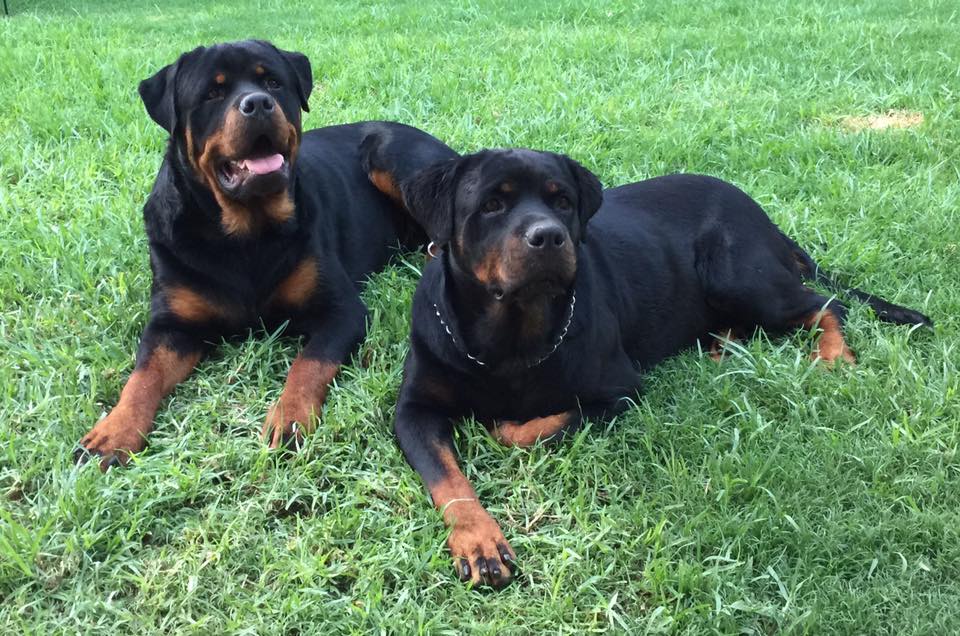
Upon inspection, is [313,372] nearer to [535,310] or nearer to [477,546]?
[535,310]

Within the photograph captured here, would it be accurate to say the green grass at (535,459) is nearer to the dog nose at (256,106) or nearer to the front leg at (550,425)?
the front leg at (550,425)

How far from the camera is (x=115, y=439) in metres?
2.85

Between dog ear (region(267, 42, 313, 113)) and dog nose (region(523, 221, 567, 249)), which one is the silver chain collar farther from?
dog ear (region(267, 42, 313, 113))

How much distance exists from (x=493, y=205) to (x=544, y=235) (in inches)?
11.7

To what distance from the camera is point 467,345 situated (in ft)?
9.76

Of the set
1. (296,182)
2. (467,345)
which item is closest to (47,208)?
(296,182)

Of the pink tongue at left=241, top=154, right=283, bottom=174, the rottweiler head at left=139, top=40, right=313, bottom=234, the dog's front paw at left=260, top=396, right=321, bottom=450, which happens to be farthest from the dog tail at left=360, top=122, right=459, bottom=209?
the dog's front paw at left=260, top=396, right=321, bottom=450

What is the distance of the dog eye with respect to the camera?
2863 mm

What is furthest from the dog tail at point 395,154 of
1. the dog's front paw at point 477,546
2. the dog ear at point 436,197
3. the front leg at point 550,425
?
the dog's front paw at point 477,546

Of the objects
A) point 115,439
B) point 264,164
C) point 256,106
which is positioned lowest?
point 115,439

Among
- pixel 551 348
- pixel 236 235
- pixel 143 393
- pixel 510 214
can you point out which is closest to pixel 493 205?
pixel 510 214

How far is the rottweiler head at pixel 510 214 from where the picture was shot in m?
2.69

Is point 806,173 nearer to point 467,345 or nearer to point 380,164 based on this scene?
point 380,164

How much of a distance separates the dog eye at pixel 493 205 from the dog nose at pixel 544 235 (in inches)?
9.0
